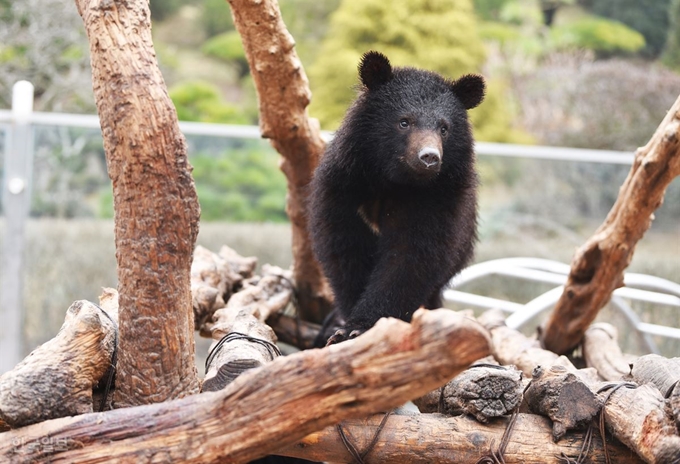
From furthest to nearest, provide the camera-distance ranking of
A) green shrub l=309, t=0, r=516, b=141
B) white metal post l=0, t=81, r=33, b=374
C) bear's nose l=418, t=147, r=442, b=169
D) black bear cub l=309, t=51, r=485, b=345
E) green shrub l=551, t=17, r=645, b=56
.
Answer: green shrub l=551, t=17, r=645, b=56 → green shrub l=309, t=0, r=516, b=141 → white metal post l=0, t=81, r=33, b=374 → black bear cub l=309, t=51, r=485, b=345 → bear's nose l=418, t=147, r=442, b=169

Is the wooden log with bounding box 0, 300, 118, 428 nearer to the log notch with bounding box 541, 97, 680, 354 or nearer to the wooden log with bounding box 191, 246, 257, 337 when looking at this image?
the wooden log with bounding box 191, 246, 257, 337

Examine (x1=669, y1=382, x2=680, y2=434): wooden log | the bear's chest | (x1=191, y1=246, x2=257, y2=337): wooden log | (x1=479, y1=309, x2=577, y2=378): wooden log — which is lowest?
(x1=479, y1=309, x2=577, y2=378): wooden log

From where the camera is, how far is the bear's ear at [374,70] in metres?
3.67

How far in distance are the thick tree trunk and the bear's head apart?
4.39 ft

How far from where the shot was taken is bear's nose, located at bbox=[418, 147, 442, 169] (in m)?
3.30

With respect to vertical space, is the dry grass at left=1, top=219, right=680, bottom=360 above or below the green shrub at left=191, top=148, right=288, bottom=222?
below

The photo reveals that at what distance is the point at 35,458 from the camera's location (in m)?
2.28

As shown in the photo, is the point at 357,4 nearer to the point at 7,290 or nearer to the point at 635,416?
the point at 7,290

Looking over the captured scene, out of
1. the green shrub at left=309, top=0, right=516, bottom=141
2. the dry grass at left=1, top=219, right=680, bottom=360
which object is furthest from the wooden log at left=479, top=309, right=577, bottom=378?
the green shrub at left=309, top=0, right=516, bottom=141

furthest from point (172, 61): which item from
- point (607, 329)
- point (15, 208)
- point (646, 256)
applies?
point (607, 329)

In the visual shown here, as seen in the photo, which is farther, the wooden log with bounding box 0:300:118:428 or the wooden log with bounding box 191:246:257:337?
the wooden log with bounding box 191:246:257:337

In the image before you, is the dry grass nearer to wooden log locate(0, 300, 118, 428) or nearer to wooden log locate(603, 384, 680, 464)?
wooden log locate(603, 384, 680, 464)

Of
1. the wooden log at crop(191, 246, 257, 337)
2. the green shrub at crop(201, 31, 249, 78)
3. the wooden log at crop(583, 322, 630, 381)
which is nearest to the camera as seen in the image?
the wooden log at crop(191, 246, 257, 337)

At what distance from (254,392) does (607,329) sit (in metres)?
3.57
